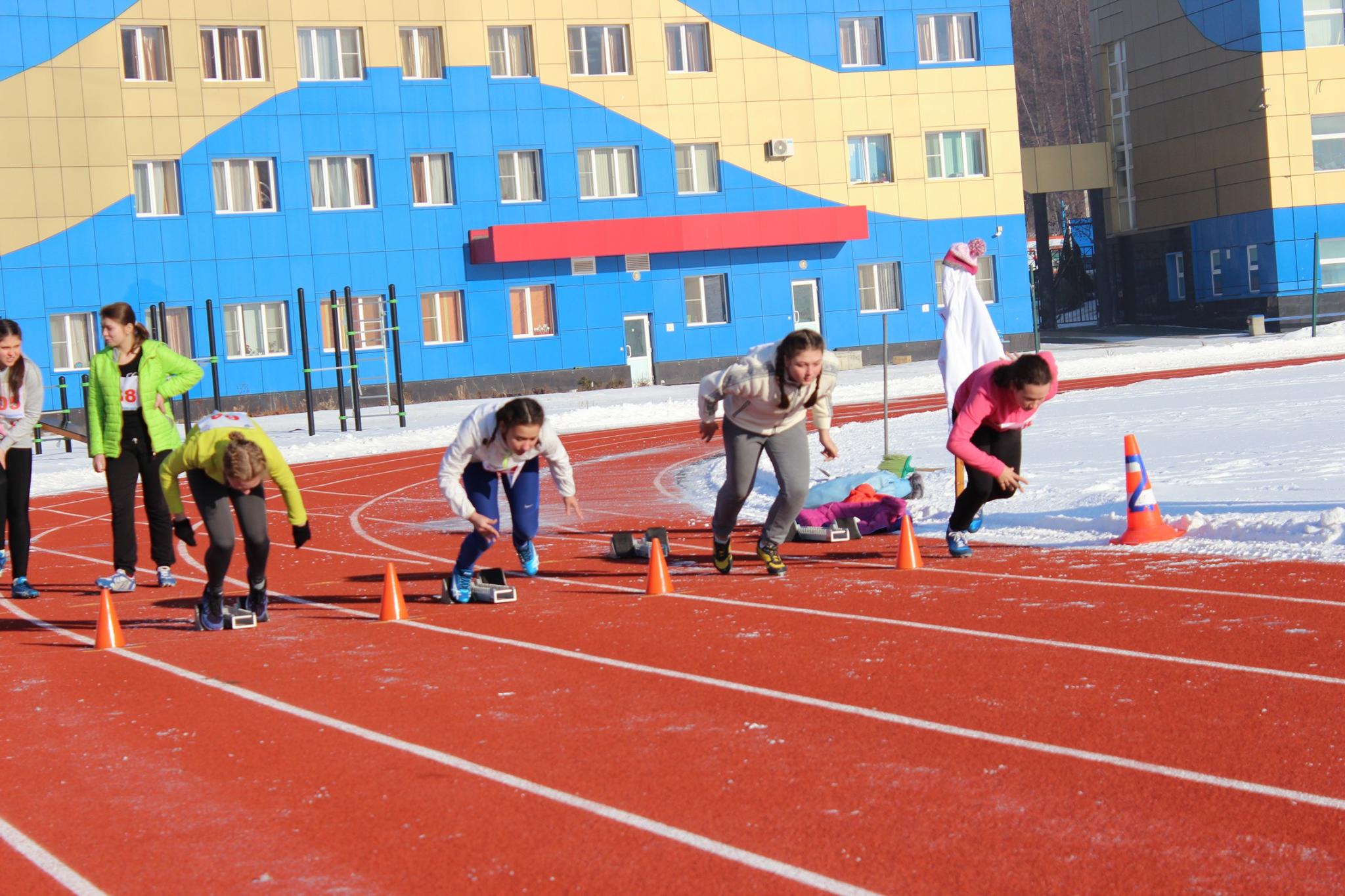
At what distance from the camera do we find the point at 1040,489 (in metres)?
13.5

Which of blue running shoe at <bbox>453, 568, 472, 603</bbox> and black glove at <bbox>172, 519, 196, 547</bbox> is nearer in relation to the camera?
black glove at <bbox>172, 519, 196, 547</bbox>

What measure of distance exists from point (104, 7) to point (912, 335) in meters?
23.8

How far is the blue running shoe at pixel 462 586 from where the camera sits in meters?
9.98

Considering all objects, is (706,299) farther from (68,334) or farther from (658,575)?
(658,575)

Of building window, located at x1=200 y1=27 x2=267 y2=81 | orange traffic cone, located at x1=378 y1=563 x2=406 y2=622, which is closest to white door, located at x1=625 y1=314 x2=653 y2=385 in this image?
building window, located at x1=200 y1=27 x2=267 y2=81

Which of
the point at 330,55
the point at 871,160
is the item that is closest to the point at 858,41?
the point at 871,160

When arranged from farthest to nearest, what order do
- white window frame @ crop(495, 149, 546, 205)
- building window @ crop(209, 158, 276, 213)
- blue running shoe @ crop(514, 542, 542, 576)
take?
white window frame @ crop(495, 149, 546, 205) → building window @ crop(209, 158, 276, 213) → blue running shoe @ crop(514, 542, 542, 576)

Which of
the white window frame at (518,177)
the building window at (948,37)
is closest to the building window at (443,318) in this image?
the white window frame at (518,177)

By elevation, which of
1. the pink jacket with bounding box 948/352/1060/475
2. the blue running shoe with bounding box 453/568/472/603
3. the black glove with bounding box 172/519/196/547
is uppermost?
the pink jacket with bounding box 948/352/1060/475

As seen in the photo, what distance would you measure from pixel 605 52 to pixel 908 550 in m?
34.8

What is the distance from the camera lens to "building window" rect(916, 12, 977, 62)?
46.1 meters

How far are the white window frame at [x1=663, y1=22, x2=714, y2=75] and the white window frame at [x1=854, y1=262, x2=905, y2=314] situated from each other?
7.49 meters

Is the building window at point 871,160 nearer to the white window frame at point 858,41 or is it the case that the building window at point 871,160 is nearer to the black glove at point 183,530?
the white window frame at point 858,41

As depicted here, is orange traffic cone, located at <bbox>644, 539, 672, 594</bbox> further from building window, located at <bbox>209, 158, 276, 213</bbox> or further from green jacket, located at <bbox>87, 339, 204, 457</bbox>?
building window, located at <bbox>209, 158, 276, 213</bbox>
